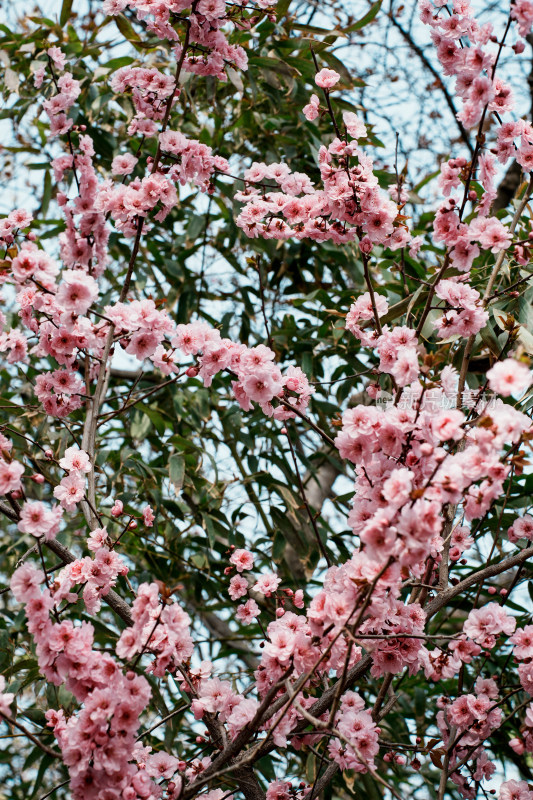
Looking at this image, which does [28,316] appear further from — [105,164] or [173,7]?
[105,164]

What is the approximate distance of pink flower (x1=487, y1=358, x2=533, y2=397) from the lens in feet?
3.84

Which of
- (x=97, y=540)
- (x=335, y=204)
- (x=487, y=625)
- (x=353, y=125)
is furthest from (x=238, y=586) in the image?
(x=353, y=125)

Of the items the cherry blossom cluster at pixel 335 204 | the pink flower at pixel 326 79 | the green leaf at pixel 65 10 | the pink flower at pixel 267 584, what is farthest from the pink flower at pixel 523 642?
the green leaf at pixel 65 10

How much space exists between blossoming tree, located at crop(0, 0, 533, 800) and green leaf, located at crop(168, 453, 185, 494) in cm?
1

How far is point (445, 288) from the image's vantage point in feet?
5.42

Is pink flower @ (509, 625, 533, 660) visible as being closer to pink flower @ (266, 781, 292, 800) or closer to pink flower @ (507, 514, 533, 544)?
pink flower @ (507, 514, 533, 544)

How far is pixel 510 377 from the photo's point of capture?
1.18 meters

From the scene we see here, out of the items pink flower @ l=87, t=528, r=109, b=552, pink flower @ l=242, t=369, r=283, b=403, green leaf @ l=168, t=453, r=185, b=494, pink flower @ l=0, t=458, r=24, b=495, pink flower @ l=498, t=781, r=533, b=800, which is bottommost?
pink flower @ l=498, t=781, r=533, b=800

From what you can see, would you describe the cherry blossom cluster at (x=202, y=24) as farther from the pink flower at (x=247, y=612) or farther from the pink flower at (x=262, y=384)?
the pink flower at (x=247, y=612)

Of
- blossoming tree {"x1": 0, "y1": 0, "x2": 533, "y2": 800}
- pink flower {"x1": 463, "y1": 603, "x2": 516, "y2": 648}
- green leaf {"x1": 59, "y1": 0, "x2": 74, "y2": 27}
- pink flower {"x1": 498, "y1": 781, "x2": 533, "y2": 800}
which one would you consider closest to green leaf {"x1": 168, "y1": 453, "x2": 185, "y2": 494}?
blossoming tree {"x1": 0, "y1": 0, "x2": 533, "y2": 800}

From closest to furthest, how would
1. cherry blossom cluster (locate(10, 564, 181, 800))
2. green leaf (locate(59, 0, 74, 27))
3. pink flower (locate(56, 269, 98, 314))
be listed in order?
cherry blossom cluster (locate(10, 564, 181, 800)) → pink flower (locate(56, 269, 98, 314)) → green leaf (locate(59, 0, 74, 27))

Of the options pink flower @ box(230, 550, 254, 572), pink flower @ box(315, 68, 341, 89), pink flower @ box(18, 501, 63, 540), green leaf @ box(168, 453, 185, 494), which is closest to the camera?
pink flower @ box(18, 501, 63, 540)

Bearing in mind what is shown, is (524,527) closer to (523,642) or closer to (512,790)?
(523,642)

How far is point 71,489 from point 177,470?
71cm
